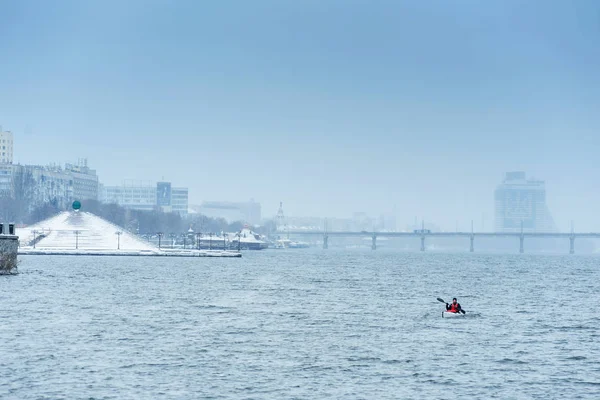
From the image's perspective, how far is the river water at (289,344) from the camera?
2044 inches

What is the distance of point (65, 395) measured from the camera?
49.0 m

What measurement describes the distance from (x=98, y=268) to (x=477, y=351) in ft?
358

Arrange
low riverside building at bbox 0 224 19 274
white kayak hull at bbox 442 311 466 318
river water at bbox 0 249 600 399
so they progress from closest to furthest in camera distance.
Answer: river water at bbox 0 249 600 399 < white kayak hull at bbox 442 311 466 318 < low riverside building at bbox 0 224 19 274

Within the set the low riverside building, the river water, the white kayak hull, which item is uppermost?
the low riverside building

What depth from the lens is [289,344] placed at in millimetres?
66438

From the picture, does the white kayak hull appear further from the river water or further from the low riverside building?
the low riverside building

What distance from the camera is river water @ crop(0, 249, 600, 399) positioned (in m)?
51.9

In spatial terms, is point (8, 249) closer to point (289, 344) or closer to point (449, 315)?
point (449, 315)

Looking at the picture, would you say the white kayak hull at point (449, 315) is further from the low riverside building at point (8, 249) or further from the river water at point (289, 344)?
the low riverside building at point (8, 249)

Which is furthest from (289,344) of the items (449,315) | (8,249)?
(8,249)

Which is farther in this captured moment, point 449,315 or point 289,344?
point 449,315

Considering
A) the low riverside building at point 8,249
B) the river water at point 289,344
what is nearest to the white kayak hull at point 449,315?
the river water at point 289,344

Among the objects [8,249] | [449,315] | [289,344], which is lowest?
[289,344]

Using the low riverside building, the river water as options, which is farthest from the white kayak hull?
the low riverside building
